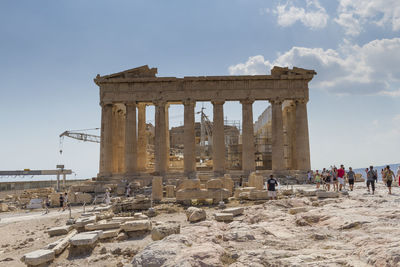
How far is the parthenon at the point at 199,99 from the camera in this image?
3231 cm

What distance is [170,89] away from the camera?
108 ft

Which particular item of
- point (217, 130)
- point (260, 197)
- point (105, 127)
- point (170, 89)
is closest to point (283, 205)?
point (260, 197)

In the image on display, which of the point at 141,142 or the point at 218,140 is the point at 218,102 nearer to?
the point at 218,140

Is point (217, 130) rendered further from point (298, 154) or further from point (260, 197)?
point (260, 197)

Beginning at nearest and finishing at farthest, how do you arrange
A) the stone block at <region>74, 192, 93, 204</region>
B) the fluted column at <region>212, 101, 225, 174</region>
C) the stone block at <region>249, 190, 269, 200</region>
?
the stone block at <region>249, 190, 269, 200</region>, the stone block at <region>74, 192, 93, 204</region>, the fluted column at <region>212, 101, 225, 174</region>

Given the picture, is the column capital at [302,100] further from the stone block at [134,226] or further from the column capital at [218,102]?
the stone block at [134,226]

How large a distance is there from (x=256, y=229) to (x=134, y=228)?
14.1ft

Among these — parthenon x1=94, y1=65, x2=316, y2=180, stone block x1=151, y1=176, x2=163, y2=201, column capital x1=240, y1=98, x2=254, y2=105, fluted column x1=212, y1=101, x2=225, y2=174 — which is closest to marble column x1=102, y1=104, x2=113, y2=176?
parthenon x1=94, y1=65, x2=316, y2=180

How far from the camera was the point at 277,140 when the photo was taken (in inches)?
1275

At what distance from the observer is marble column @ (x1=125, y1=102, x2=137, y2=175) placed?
32312 millimetres

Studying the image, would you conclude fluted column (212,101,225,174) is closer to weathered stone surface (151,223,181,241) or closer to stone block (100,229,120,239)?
stone block (100,229,120,239)

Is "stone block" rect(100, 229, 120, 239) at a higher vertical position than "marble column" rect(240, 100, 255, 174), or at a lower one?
lower

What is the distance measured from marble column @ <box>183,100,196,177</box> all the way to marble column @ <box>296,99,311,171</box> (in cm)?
1112

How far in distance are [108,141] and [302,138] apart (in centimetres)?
2073
